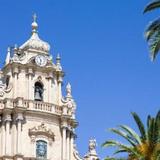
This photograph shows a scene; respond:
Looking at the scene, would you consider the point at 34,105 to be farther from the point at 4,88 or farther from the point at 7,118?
the point at 4,88

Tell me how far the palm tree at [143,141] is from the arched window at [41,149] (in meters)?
23.5

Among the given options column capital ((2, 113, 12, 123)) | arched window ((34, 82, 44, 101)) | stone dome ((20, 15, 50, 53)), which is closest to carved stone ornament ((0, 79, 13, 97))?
column capital ((2, 113, 12, 123))

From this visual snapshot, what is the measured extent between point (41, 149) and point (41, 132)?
1576 millimetres

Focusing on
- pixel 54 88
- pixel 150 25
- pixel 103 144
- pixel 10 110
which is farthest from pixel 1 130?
pixel 150 25

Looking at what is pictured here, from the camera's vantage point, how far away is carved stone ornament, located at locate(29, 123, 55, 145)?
6366 centimetres

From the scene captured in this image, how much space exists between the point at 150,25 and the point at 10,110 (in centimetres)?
3318

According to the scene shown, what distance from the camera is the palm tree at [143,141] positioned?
3900 cm

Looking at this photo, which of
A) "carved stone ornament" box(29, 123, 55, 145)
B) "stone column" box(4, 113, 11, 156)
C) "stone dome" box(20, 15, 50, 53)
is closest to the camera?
"stone column" box(4, 113, 11, 156)

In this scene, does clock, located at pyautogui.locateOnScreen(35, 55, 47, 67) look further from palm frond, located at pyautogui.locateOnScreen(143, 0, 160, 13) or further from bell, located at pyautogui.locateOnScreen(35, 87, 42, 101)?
palm frond, located at pyautogui.locateOnScreen(143, 0, 160, 13)

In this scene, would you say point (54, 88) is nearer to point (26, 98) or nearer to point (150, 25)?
point (26, 98)

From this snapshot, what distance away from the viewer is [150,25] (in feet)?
107

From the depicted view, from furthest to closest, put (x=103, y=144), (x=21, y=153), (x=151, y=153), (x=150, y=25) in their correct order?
1. (x=21, y=153)
2. (x=103, y=144)
3. (x=151, y=153)
4. (x=150, y=25)

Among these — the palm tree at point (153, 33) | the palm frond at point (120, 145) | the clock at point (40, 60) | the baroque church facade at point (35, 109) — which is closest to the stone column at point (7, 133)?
the baroque church facade at point (35, 109)

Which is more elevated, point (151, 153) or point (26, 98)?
point (26, 98)
